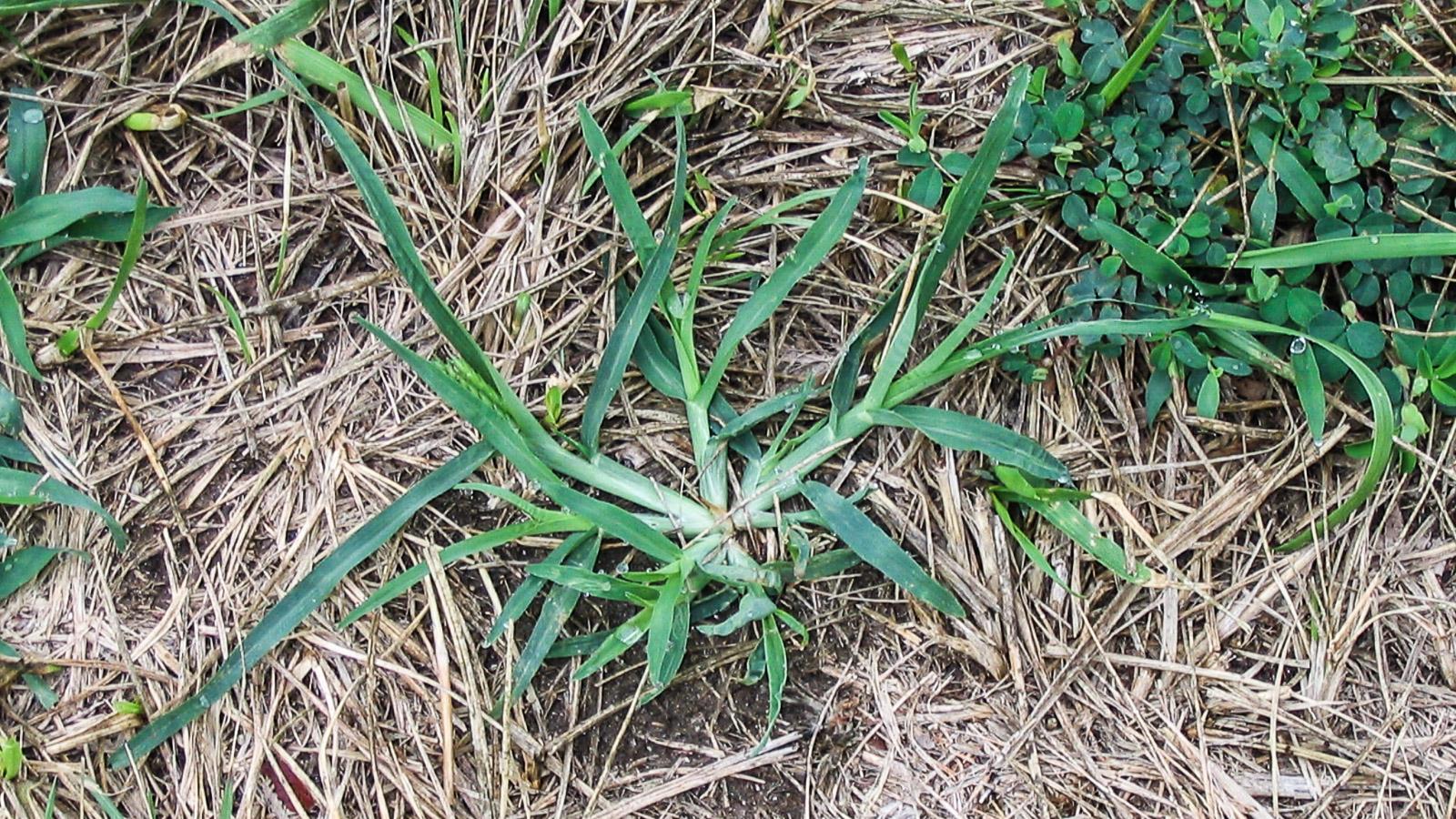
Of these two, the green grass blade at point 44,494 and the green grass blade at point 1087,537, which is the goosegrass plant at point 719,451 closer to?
the green grass blade at point 1087,537

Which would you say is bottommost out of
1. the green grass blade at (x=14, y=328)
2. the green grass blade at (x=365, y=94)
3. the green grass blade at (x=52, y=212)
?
the green grass blade at (x=14, y=328)

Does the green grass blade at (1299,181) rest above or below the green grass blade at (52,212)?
below

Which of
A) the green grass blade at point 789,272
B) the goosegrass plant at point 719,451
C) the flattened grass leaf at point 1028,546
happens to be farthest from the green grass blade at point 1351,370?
the green grass blade at point 789,272

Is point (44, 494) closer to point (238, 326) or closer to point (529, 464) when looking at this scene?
Answer: point (238, 326)

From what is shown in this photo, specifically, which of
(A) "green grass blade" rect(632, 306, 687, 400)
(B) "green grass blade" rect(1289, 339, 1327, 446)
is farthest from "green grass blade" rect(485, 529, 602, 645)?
(B) "green grass blade" rect(1289, 339, 1327, 446)

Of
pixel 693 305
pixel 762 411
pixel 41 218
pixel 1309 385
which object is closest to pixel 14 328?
pixel 41 218

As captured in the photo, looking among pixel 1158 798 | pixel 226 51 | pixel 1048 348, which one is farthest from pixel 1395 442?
pixel 226 51

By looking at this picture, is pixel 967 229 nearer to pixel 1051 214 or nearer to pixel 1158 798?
pixel 1051 214

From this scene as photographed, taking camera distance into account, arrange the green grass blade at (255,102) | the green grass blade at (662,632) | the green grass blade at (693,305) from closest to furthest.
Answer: the green grass blade at (662,632) → the green grass blade at (693,305) → the green grass blade at (255,102)
